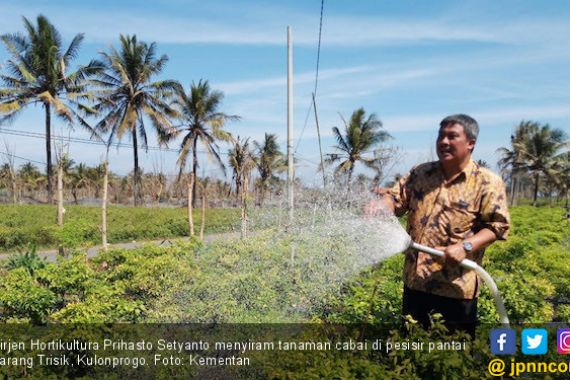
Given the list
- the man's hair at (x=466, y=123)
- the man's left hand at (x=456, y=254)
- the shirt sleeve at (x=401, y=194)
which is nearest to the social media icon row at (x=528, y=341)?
the man's left hand at (x=456, y=254)

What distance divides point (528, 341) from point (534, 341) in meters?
0.05

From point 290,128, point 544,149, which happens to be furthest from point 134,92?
point 544,149

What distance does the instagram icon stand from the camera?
2878 mm

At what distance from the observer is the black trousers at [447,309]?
278 centimetres

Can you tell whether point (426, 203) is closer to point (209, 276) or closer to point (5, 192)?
point (209, 276)

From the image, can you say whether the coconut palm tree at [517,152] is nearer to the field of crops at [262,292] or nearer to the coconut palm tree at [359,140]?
the coconut palm tree at [359,140]

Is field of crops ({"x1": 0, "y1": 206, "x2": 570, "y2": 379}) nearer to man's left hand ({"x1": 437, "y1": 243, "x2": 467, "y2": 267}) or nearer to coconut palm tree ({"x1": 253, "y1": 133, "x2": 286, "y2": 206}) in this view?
man's left hand ({"x1": 437, "y1": 243, "x2": 467, "y2": 267})

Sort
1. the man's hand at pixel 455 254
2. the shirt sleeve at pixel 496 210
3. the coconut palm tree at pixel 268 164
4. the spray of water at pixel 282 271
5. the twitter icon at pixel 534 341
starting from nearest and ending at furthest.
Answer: the man's hand at pixel 455 254, the shirt sleeve at pixel 496 210, the twitter icon at pixel 534 341, the spray of water at pixel 282 271, the coconut palm tree at pixel 268 164

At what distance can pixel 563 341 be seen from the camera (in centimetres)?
294

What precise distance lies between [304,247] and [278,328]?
4.21m

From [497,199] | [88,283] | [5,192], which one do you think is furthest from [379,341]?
[5,192]

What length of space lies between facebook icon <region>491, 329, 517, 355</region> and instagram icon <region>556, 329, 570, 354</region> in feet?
1.39

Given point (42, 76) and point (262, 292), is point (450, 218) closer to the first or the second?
point (262, 292)

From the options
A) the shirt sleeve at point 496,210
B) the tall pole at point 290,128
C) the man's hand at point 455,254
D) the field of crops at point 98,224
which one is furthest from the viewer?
the field of crops at point 98,224
